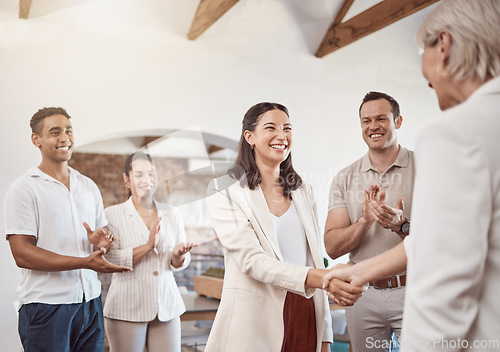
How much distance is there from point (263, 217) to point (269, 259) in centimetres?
15

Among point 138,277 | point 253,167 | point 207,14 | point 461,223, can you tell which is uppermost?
point 207,14

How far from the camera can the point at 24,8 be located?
268 centimetres

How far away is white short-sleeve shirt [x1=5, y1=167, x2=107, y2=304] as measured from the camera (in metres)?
2.07

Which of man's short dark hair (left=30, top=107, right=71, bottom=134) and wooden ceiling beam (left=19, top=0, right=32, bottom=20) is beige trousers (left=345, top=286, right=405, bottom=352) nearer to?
man's short dark hair (left=30, top=107, right=71, bottom=134)

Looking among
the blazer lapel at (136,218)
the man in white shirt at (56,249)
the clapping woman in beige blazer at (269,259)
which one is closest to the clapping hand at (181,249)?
the blazer lapel at (136,218)

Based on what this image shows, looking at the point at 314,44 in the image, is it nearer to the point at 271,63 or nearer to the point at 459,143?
the point at 271,63

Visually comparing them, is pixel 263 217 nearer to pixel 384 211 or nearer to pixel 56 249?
pixel 384 211

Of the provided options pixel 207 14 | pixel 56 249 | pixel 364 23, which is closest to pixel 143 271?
pixel 56 249

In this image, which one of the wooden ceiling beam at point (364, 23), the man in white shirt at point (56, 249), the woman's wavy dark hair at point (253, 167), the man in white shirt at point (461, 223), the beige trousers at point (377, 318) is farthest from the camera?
the wooden ceiling beam at point (364, 23)

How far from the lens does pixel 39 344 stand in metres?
2.04

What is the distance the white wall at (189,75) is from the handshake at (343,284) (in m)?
1.62

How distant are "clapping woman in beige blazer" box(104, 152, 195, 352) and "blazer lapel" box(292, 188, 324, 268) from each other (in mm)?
890

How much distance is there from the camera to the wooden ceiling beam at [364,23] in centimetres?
326

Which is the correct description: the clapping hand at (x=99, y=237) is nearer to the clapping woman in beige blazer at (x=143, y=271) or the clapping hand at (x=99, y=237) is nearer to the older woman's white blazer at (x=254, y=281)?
the clapping woman in beige blazer at (x=143, y=271)
